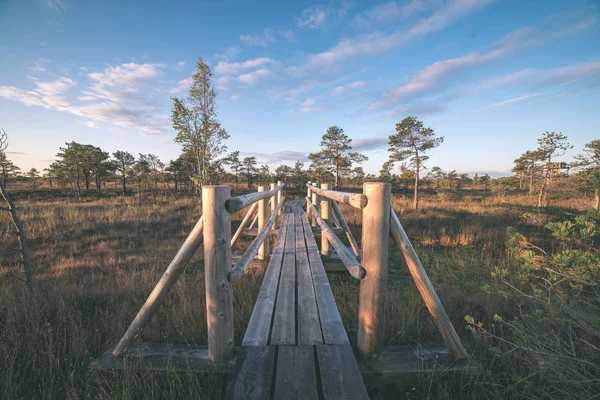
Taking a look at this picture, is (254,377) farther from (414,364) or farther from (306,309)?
(414,364)

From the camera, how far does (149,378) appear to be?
1702mm

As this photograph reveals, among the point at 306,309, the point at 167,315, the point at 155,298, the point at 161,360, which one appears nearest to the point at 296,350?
the point at 306,309

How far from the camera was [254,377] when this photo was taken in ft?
4.90

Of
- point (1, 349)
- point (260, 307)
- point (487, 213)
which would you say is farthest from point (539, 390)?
point (487, 213)

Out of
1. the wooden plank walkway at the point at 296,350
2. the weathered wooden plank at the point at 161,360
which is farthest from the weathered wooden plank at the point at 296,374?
the weathered wooden plank at the point at 161,360

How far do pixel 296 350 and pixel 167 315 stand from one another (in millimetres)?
1917

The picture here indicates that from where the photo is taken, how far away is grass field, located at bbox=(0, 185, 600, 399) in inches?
68.0

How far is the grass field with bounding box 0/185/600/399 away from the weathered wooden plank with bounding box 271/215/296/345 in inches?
21.8

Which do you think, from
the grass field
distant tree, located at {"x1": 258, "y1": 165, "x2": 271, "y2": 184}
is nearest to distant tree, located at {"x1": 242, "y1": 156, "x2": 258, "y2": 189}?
distant tree, located at {"x1": 258, "y1": 165, "x2": 271, "y2": 184}

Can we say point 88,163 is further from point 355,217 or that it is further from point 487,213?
point 487,213

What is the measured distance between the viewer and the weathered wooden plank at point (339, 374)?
1354mm

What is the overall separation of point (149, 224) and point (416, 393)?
37.2 feet

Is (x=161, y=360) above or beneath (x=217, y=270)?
beneath

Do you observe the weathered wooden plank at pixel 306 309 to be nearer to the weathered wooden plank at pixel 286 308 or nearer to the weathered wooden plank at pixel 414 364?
the weathered wooden plank at pixel 286 308
